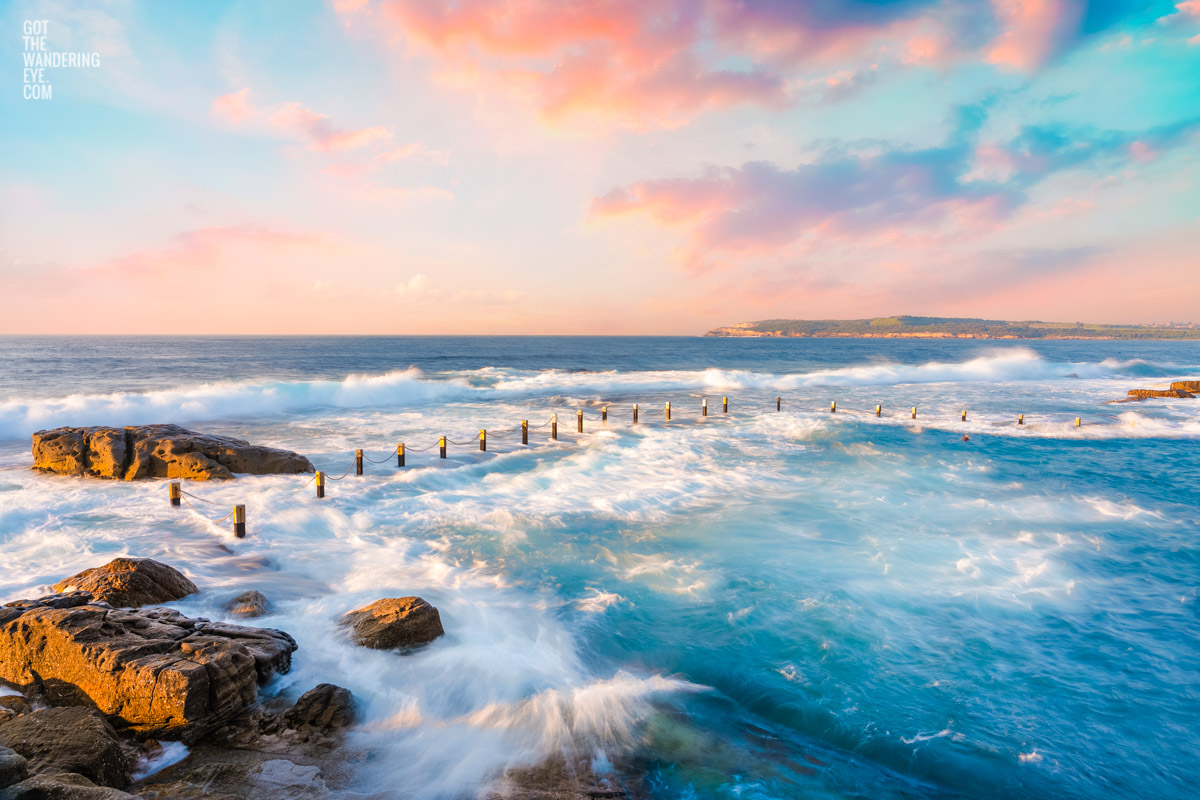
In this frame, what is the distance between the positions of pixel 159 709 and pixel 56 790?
6.64 feet

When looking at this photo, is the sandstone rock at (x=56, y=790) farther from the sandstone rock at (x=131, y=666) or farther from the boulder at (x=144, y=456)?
the boulder at (x=144, y=456)

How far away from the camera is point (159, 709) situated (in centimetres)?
549

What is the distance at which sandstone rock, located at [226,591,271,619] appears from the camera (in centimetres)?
847

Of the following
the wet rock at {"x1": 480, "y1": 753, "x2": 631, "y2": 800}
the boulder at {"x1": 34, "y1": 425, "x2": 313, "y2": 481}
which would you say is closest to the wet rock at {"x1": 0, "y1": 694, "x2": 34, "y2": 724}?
the wet rock at {"x1": 480, "y1": 753, "x2": 631, "y2": 800}

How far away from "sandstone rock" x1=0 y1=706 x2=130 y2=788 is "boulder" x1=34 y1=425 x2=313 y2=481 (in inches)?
514

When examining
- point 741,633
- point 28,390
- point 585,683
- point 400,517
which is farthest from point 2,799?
point 28,390

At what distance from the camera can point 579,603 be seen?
10.2 m

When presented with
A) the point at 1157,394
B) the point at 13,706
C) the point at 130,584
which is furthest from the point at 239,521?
the point at 1157,394

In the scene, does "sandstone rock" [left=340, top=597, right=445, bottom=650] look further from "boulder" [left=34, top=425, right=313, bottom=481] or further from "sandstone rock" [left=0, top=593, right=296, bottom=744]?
"boulder" [left=34, top=425, right=313, bottom=481]

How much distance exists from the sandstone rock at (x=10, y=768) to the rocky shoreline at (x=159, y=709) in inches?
8.7

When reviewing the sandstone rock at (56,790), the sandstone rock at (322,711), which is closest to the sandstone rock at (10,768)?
the sandstone rock at (56,790)

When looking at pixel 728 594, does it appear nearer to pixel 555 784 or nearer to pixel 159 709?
pixel 555 784

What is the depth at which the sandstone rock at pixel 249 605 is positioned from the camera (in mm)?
8469

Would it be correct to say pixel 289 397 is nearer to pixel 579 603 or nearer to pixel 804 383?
pixel 579 603
